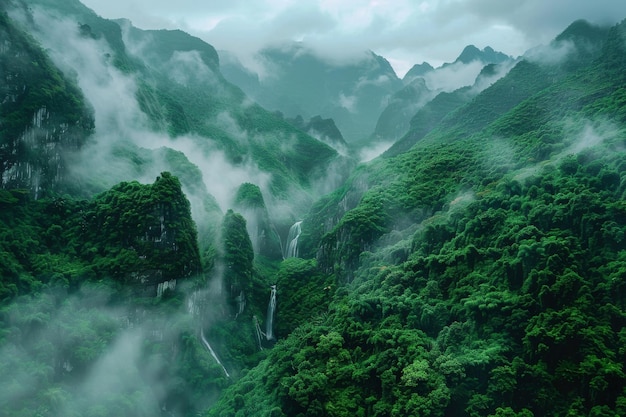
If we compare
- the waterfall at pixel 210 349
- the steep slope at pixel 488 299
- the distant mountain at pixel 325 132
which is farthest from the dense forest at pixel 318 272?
the distant mountain at pixel 325 132

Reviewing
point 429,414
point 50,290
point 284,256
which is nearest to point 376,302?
point 429,414

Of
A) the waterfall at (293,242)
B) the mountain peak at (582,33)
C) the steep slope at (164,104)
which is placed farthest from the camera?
the mountain peak at (582,33)

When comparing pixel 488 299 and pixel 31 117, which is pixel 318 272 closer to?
pixel 488 299

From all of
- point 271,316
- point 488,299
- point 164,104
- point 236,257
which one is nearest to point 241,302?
point 236,257

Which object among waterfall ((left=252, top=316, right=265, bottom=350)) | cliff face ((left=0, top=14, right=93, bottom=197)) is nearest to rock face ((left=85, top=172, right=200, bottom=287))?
cliff face ((left=0, top=14, right=93, bottom=197))

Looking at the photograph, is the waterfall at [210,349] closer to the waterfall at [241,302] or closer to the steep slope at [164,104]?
the waterfall at [241,302]

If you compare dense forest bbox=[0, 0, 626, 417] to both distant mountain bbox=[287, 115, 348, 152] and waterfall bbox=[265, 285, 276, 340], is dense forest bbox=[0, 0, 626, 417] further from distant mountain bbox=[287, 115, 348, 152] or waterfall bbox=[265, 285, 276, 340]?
distant mountain bbox=[287, 115, 348, 152]
